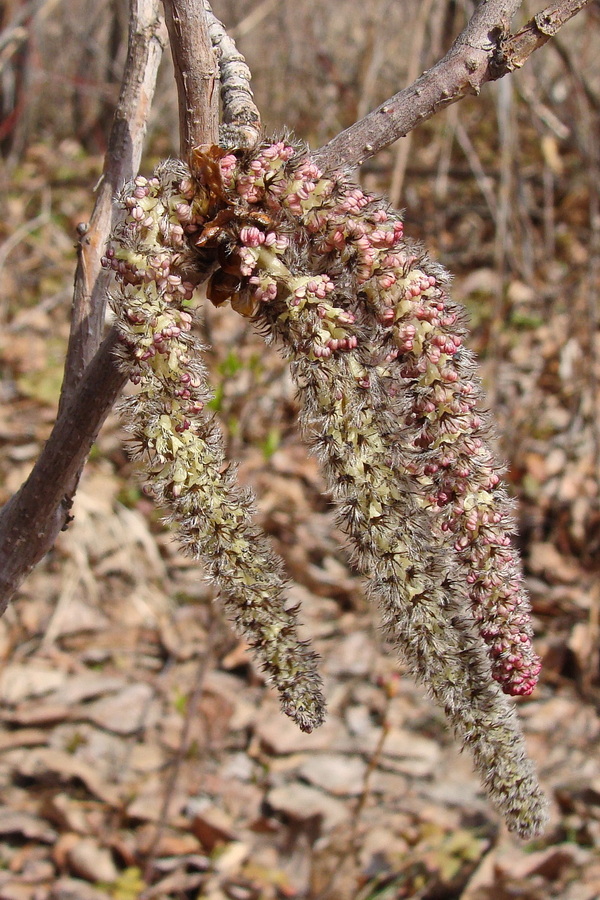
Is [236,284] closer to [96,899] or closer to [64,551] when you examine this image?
[96,899]

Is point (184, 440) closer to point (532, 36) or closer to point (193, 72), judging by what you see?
point (193, 72)

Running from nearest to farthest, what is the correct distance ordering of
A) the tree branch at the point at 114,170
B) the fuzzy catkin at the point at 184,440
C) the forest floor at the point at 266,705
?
the fuzzy catkin at the point at 184,440 < the tree branch at the point at 114,170 < the forest floor at the point at 266,705

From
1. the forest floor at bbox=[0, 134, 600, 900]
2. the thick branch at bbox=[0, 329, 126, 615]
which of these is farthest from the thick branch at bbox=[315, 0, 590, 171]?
the forest floor at bbox=[0, 134, 600, 900]

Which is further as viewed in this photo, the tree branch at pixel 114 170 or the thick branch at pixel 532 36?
the tree branch at pixel 114 170

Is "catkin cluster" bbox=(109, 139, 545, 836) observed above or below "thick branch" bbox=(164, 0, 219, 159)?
below

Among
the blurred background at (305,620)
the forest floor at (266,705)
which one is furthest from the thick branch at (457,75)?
the forest floor at (266,705)

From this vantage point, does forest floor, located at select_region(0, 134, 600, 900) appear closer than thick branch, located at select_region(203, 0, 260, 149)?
No

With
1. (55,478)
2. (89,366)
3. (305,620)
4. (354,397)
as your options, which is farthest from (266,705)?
(354,397)

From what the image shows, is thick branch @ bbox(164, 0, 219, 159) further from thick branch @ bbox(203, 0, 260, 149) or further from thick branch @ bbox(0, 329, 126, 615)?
thick branch @ bbox(0, 329, 126, 615)

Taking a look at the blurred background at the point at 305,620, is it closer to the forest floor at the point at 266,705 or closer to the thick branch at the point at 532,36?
the forest floor at the point at 266,705
